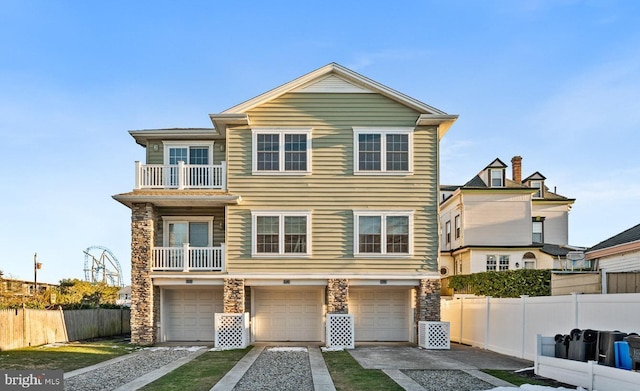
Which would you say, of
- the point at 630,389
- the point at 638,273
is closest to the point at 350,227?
the point at 638,273

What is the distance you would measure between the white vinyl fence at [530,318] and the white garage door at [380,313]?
2.15 meters

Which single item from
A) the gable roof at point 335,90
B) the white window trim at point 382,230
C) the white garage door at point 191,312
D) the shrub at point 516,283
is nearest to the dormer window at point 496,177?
the shrub at point 516,283

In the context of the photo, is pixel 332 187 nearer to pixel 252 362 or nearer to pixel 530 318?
pixel 252 362

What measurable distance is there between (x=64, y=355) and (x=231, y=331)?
5.09 m

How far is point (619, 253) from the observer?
53.2ft

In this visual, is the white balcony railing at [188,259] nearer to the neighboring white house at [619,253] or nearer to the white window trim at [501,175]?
the neighboring white house at [619,253]

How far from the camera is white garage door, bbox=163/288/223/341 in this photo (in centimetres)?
2036

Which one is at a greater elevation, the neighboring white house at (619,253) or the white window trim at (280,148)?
the white window trim at (280,148)

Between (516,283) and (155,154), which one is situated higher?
(155,154)

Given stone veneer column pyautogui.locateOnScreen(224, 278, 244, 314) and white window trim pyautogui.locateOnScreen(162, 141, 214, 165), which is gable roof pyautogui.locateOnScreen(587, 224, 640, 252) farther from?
white window trim pyautogui.locateOnScreen(162, 141, 214, 165)

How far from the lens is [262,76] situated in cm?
2016

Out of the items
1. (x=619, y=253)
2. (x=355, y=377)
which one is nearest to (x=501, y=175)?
(x=619, y=253)

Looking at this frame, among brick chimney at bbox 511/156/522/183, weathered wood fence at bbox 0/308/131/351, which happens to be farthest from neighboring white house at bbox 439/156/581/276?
weathered wood fence at bbox 0/308/131/351

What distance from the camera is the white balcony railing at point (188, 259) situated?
1897 centimetres
